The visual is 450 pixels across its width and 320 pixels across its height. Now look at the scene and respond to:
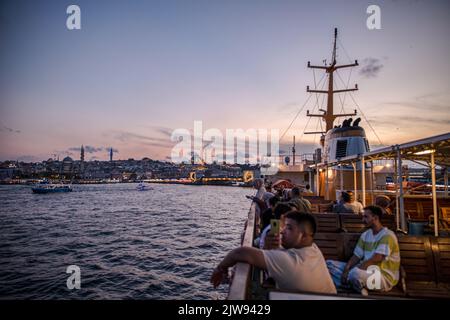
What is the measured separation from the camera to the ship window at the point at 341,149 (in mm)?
15680

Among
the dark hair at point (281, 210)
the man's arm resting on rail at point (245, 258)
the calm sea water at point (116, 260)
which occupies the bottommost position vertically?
the calm sea water at point (116, 260)

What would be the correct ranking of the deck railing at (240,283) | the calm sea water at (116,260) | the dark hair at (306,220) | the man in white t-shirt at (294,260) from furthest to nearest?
the calm sea water at (116,260)
the dark hair at (306,220)
the man in white t-shirt at (294,260)
the deck railing at (240,283)

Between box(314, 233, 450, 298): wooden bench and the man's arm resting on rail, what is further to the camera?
box(314, 233, 450, 298): wooden bench

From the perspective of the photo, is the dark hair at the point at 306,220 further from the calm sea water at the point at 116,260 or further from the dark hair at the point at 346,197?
the calm sea water at the point at 116,260

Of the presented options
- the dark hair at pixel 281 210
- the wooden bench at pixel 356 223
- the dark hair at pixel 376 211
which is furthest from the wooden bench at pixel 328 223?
the dark hair at pixel 376 211

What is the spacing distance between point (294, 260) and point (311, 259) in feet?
0.55

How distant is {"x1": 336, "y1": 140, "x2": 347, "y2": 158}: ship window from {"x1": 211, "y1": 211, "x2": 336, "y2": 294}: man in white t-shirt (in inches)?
588

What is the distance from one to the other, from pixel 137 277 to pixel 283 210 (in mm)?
9310

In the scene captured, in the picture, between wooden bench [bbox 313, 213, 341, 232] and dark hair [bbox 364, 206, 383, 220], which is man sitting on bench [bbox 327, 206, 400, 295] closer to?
dark hair [bbox 364, 206, 383, 220]

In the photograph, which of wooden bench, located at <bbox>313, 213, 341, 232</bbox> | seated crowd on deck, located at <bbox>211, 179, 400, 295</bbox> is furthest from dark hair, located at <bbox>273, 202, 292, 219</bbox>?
wooden bench, located at <bbox>313, 213, 341, 232</bbox>

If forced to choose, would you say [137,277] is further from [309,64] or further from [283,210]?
[309,64]

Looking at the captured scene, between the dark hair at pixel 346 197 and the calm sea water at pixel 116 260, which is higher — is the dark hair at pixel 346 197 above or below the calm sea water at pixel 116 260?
above

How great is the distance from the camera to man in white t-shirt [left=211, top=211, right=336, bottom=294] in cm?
214
